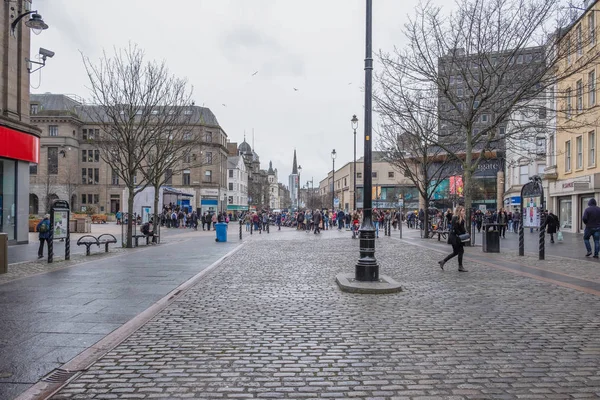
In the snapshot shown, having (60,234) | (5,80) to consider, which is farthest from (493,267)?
(5,80)

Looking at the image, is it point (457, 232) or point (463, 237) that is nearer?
point (463, 237)

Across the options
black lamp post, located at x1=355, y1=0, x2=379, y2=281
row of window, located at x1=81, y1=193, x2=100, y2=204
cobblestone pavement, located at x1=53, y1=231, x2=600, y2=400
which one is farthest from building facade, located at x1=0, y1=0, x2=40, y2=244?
row of window, located at x1=81, y1=193, x2=100, y2=204

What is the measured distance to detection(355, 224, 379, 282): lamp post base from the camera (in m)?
9.48

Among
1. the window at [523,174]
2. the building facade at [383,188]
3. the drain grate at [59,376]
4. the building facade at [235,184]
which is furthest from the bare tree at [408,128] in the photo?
the building facade at [235,184]

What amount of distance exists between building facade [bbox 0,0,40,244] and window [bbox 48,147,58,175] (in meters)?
49.7

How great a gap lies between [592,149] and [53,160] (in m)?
64.1

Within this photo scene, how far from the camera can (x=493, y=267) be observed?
1259cm

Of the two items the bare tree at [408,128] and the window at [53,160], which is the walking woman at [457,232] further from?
the window at [53,160]

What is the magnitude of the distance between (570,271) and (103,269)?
11.7 meters

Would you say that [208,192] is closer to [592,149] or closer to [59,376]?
[592,149]

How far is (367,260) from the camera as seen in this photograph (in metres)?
9.50

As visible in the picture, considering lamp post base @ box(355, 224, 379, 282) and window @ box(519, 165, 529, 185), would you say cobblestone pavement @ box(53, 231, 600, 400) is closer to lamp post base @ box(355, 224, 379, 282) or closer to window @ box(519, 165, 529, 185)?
lamp post base @ box(355, 224, 379, 282)

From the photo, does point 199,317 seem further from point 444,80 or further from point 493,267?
point 444,80

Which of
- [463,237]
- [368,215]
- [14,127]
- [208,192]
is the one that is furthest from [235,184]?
[368,215]
